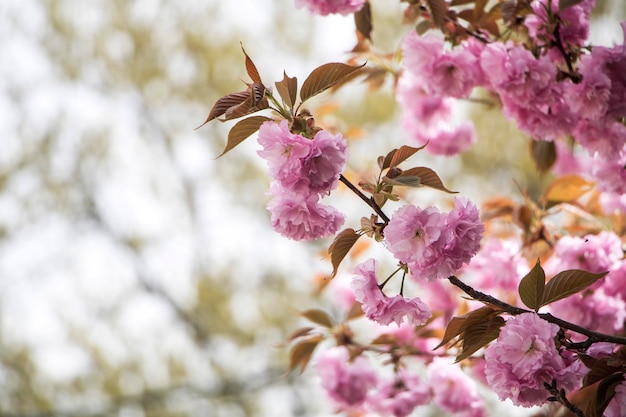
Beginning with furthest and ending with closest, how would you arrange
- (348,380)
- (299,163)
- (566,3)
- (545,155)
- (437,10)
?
(348,380)
(545,155)
(437,10)
(566,3)
(299,163)

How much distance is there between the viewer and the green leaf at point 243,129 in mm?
750

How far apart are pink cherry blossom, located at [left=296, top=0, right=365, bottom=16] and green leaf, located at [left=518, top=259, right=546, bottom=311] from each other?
523 millimetres

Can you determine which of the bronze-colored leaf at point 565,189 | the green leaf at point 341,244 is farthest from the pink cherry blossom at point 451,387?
the green leaf at point 341,244

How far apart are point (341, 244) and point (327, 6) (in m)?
0.43

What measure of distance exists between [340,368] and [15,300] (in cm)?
337

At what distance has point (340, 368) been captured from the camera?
1.44 meters

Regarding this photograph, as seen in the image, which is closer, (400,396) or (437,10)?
(437,10)

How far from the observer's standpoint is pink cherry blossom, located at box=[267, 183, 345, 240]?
2.46 ft

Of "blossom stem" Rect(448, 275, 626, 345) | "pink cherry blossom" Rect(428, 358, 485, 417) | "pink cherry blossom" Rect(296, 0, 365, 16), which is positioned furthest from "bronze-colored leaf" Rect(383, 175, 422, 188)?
"pink cherry blossom" Rect(428, 358, 485, 417)

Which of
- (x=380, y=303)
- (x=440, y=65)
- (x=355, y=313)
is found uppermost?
(x=440, y=65)

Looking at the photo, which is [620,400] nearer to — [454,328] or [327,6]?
[454,328]

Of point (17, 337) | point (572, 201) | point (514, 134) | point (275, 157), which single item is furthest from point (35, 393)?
point (275, 157)

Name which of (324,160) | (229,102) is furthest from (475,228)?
(229,102)

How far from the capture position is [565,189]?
126cm
